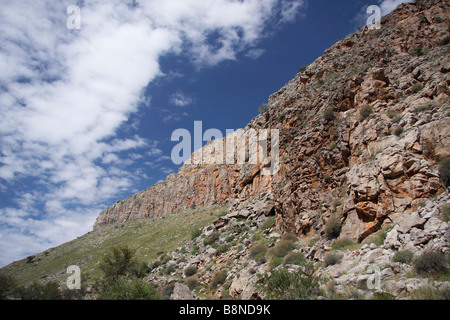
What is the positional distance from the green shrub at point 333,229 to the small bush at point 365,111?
26.0 ft

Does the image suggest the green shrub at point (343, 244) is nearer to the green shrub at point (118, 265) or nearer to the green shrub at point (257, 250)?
the green shrub at point (257, 250)

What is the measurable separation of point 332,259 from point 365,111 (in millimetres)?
11228

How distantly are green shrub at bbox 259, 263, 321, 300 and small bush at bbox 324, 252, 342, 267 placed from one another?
1.07 metres

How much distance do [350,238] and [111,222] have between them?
9786 centimetres

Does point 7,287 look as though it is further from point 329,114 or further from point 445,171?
point 329,114

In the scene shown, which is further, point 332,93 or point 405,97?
point 332,93

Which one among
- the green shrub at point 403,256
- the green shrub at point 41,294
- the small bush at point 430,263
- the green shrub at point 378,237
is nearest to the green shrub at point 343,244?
the green shrub at point 378,237

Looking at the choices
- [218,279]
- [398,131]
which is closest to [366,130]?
[398,131]

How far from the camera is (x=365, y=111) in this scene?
17.9 m

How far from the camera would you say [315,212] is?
18.6 meters

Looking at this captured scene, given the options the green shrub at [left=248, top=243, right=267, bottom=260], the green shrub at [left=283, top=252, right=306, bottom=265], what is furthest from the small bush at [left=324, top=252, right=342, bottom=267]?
the green shrub at [left=248, top=243, right=267, bottom=260]

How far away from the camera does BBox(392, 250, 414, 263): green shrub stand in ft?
30.1
